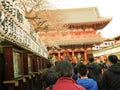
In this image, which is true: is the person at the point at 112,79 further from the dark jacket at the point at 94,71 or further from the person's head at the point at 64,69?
the dark jacket at the point at 94,71

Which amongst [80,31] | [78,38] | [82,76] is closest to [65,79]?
[82,76]

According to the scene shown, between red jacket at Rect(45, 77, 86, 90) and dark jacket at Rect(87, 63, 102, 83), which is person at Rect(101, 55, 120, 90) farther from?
dark jacket at Rect(87, 63, 102, 83)

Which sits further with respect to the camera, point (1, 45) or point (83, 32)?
point (83, 32)

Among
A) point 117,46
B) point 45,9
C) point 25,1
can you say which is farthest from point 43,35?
point 25,1

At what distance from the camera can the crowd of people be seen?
4.19m

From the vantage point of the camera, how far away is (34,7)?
73.6 ft

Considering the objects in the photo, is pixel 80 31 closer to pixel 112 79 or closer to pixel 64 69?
pixel 112 79

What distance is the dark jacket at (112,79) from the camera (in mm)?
6445

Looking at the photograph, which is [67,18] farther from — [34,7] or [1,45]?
[1,45]

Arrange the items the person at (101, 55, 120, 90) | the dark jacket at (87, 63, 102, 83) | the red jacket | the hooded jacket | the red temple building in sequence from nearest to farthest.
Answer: the red jacket → the hooded jacket → the person at (101, 55, 120, 90) → the dark jacket at (87, 63, 102, 83) → the red temple building

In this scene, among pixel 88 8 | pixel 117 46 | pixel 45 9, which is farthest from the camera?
pixel 88 8

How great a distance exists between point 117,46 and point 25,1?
16.8 metres

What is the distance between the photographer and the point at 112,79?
648cm

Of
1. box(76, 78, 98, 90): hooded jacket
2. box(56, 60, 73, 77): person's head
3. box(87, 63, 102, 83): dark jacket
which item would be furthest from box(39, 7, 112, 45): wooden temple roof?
box(56, 60, 73, 77): person's head
